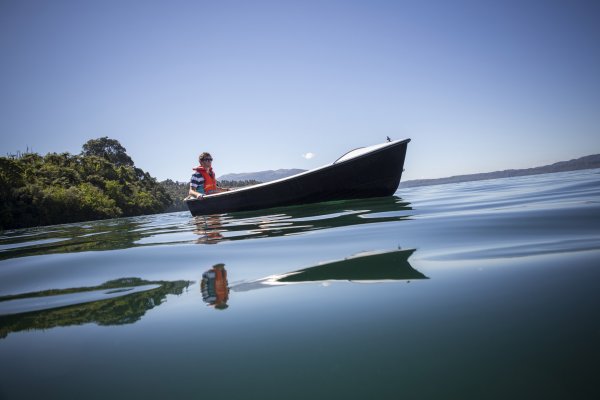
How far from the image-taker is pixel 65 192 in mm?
30281

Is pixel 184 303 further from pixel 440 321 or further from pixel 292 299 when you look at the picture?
pixel 440 321

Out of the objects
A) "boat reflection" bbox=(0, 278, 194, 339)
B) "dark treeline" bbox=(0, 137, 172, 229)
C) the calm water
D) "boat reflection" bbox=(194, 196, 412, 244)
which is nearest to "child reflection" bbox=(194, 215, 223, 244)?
"boat reflection" bbox=(194, 196, 412, 244)

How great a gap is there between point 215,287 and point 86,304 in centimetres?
61

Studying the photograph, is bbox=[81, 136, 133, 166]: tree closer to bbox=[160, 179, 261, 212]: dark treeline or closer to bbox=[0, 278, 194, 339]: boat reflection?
bbox=[160, 179, 261, 212]: dark treeline

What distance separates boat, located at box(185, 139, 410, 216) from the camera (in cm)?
638

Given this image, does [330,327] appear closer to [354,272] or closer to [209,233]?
[354,272]

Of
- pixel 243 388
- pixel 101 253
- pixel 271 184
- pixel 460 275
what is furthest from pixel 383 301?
pixel 271 184

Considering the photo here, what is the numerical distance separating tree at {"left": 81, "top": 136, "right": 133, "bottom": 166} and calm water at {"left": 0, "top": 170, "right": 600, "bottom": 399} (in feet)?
267

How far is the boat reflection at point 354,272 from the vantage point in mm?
1472

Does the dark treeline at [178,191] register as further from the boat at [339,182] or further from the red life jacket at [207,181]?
the boat at [339,182]

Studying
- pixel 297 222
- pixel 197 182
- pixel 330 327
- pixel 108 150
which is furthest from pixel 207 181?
pixel 108 150

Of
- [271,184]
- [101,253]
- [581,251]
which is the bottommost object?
[581,251]

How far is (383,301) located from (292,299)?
14.6 inches

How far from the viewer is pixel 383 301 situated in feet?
3.82
